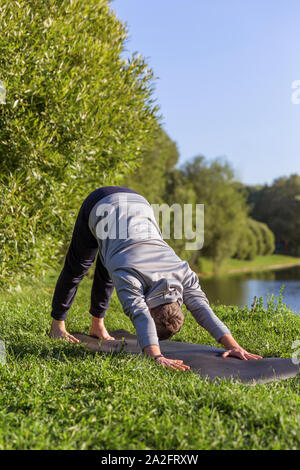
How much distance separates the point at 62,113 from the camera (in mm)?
7941

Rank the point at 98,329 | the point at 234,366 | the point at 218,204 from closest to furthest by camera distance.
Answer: the point at 234,366, the point at 98,329, the point at 218,204

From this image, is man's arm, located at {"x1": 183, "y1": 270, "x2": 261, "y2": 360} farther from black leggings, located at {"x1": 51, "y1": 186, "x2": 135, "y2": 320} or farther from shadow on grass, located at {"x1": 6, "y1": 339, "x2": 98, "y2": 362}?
black leggings, located at {"x1": 51, "y1": 186, "x2": 135, "y2": 320}

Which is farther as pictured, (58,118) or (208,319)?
(58,118)

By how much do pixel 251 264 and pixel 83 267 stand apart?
2224cm

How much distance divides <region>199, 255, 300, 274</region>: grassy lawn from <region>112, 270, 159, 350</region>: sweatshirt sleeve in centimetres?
1947

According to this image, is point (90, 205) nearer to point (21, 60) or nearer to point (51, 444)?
point (51, 444)

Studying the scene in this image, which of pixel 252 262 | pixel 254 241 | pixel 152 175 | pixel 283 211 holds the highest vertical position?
pixel 152 175

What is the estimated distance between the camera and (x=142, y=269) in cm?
353

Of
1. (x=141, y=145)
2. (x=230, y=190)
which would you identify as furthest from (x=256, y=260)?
(x=141, y=145)

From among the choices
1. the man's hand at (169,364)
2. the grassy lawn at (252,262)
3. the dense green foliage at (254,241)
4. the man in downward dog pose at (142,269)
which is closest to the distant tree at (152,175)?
the grassy lawn at (252,262)

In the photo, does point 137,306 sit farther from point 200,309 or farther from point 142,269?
point 200,309

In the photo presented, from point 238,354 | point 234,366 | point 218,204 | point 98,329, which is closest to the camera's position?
point 234,366

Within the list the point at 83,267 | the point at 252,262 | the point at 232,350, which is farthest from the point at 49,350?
the point at 252,262

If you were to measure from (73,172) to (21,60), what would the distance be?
6.95ft
